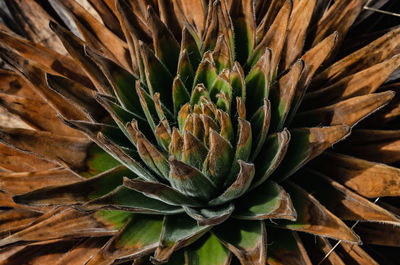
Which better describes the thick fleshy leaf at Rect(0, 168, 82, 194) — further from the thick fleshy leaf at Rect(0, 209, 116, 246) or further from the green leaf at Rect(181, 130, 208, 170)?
the green leaf at Rect(181, 130, 208, 170)

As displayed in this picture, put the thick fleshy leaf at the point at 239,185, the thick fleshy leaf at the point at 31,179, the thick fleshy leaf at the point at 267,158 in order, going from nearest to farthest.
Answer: the thick fleshy leaf at the point at 239,185 → the thick fleshy leaf at the point at 267,158 → the thick fleshy leaf at the point at 31,179

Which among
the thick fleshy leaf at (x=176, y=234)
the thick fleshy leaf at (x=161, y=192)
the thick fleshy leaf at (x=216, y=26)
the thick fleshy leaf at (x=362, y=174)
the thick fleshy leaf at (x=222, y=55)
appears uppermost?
the thick fleshy leaf at (x=216, y=26)

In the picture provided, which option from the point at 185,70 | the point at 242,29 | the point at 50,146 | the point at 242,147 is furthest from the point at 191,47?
the point at 50,146

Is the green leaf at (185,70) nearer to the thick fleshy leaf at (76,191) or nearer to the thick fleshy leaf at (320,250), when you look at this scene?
the thick fleshy leaf at (76,191)

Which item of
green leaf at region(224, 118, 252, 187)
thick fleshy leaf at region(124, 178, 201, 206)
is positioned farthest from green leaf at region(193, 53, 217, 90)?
thick fleshy leaf at region(124, 178, 201, 206)


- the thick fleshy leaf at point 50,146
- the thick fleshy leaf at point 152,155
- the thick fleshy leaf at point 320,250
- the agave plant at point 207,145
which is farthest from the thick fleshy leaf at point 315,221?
the thick fleshy leaf at point 50,146
